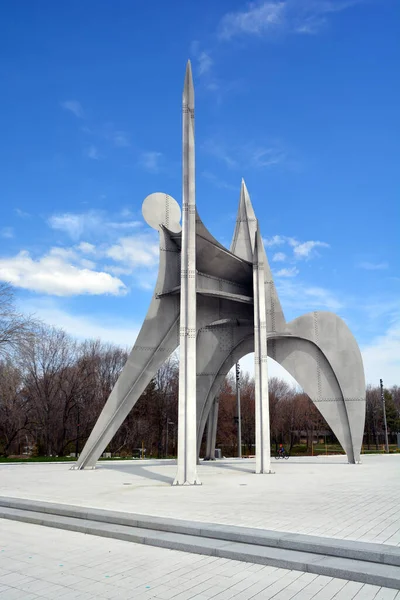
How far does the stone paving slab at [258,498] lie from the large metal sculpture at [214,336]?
176 centimetres

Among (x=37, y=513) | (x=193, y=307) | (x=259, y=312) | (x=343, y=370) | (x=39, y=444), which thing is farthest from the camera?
(x=39, y=444)

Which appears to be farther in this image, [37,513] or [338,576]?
[37,513]

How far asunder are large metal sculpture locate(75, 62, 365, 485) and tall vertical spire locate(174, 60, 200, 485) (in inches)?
1.1

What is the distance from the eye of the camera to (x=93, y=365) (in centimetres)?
4072

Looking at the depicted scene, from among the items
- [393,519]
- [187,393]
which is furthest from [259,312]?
[393,519]

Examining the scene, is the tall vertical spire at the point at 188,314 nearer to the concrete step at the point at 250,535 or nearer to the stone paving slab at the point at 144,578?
the concrete step at the point at 250,535

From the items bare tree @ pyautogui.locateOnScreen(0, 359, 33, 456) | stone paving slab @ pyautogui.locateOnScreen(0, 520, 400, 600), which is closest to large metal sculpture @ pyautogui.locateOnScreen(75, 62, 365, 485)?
stone paving slab @ pyautogui.locateOnScreen(0, 520, 400, 600)

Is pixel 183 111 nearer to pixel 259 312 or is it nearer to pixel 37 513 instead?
pixel 259 312

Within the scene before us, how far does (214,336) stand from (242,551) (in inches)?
642

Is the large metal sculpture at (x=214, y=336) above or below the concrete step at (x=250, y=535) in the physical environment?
above

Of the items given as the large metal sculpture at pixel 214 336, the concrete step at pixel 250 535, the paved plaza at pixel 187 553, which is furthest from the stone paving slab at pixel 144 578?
the large metal sculpture at pixel 214 336

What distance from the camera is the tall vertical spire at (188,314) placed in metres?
13.5

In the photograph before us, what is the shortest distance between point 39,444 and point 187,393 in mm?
29257

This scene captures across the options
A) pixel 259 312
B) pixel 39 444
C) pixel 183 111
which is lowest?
pixel 39 444
